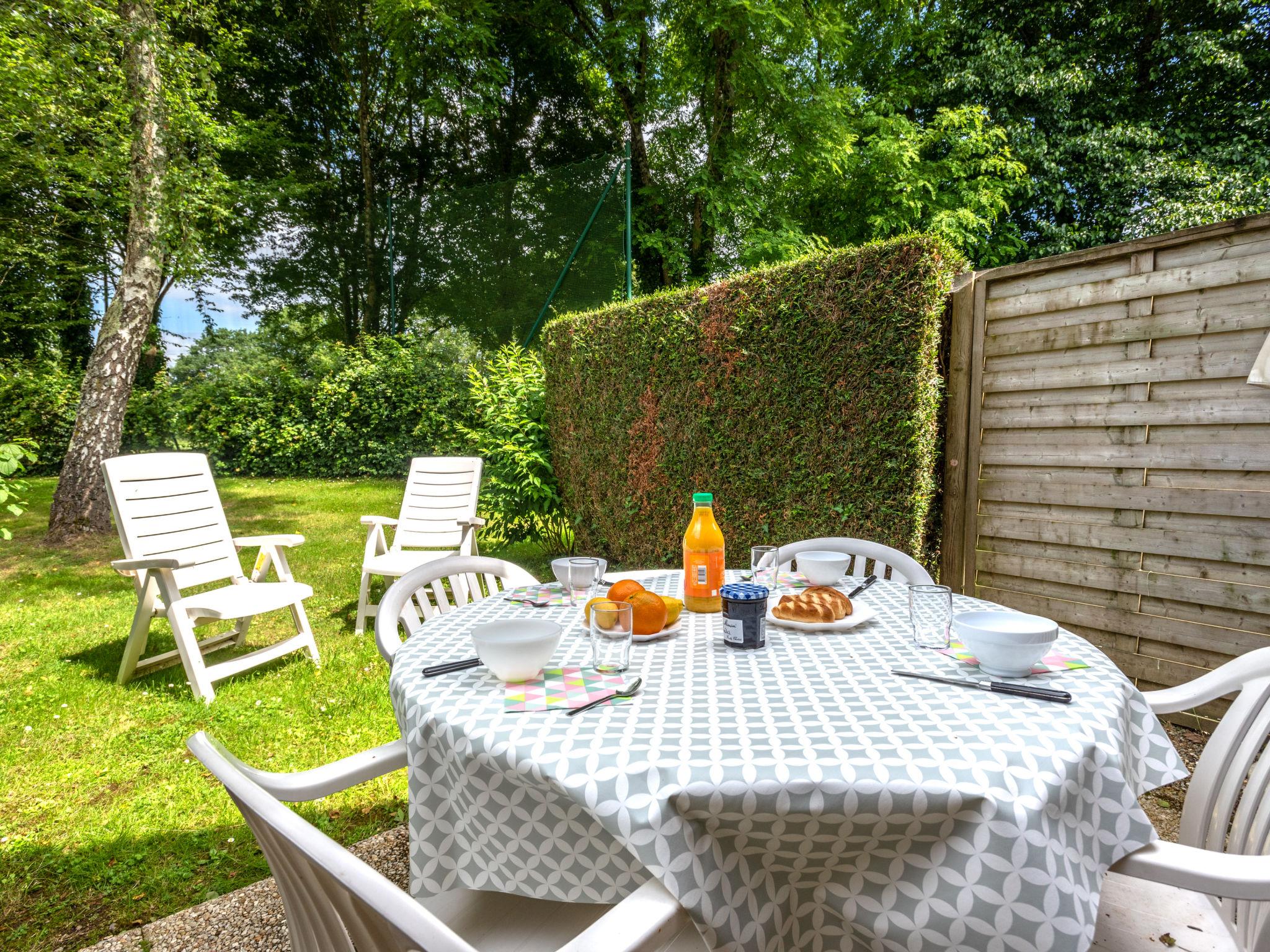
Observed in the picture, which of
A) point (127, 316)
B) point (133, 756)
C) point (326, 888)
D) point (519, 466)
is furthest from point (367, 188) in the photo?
point (326, 888)

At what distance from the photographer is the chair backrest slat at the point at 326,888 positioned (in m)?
0.51

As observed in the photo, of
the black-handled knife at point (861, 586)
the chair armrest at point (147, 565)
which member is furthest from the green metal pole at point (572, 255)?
the black-handled knife at point (861, 586)

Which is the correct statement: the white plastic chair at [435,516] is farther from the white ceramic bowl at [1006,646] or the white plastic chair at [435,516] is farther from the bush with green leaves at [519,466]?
the white ceramic bowl at [1006,646]

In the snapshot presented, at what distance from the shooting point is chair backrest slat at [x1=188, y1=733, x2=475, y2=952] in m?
0.51

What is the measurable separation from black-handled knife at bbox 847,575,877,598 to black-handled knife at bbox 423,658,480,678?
908mm

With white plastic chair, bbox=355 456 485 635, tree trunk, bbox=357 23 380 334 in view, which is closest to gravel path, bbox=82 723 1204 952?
white plastic chair, bbox=355 456 485 635

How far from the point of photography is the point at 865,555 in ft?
6.84

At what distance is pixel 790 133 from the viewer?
934 centimetres

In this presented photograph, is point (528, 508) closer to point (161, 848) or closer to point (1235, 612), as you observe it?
point (161, 848)

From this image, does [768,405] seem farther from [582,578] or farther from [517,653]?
[517,653]

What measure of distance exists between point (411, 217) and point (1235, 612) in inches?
395

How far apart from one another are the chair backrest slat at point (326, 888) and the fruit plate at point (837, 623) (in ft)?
3.16

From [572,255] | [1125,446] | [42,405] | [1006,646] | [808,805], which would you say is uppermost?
[572,255]

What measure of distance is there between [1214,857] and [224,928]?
201 cm
